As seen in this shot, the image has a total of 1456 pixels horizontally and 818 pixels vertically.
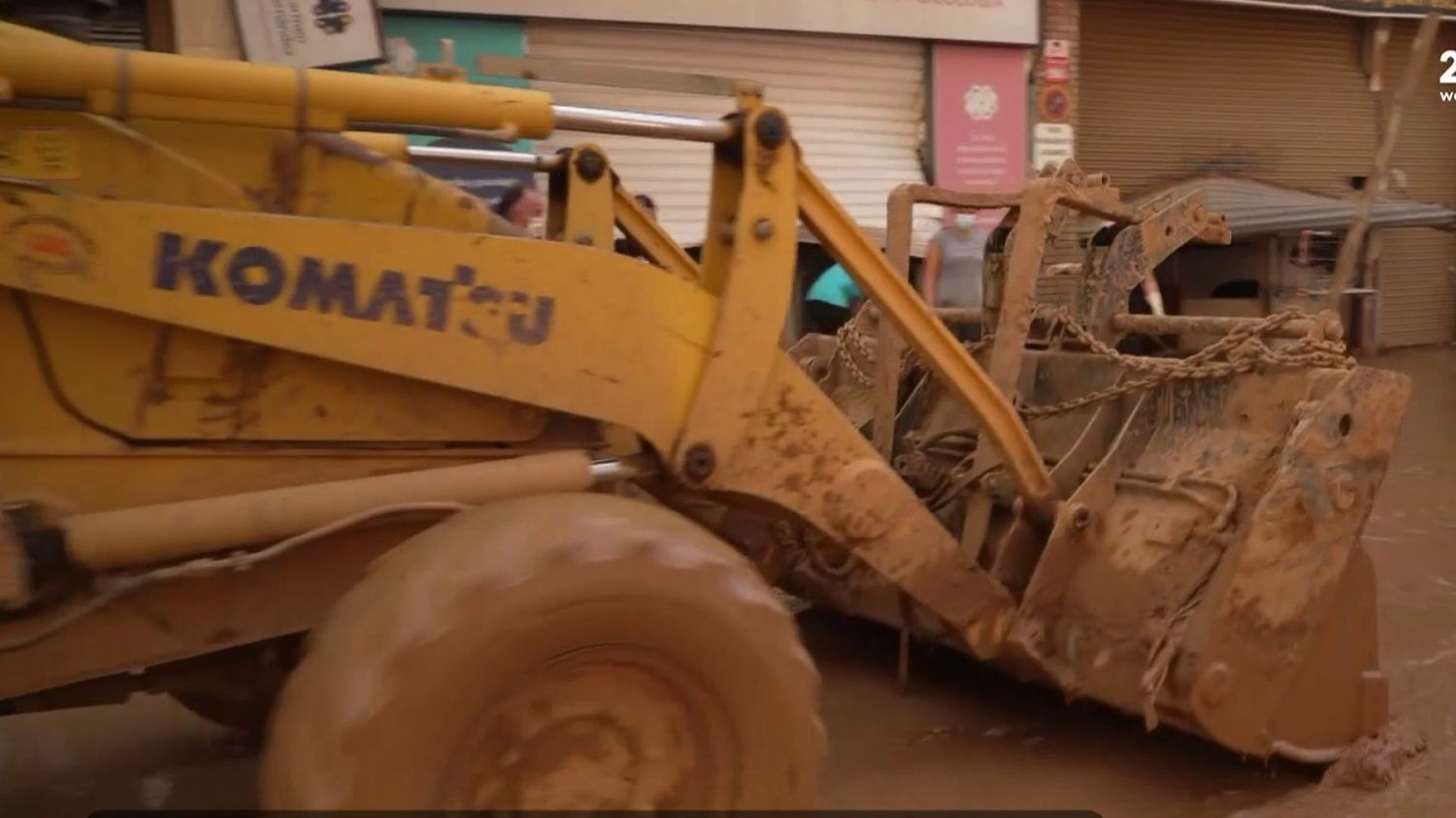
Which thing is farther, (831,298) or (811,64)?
(811,64)

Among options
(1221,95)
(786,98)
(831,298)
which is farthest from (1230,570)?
(1221,95)

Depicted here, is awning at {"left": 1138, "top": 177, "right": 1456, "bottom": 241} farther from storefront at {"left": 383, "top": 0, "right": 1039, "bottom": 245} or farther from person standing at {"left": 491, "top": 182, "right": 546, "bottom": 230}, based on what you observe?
person standing at {"left": 491, "top": 182, "right": 546, "bottom": 230}

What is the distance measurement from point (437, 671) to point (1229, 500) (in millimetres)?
2088

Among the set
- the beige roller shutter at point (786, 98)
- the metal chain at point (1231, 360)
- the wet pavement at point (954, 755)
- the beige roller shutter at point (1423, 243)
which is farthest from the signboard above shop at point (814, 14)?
the beige roller shutter at point (1423, 243)

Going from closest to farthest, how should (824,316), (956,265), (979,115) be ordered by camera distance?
(956,265), (824,316), (979,115)

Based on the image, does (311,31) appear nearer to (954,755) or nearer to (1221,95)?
(954,755)

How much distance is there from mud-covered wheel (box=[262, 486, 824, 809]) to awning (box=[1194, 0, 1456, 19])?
→ 34.9 feet

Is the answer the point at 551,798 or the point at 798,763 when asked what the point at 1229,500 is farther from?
the point at 551,798

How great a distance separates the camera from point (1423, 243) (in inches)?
544

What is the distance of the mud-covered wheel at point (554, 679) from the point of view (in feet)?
6.39

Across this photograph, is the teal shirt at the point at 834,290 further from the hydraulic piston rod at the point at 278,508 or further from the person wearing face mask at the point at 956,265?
the hydraulic piston rod at the point at 278,508

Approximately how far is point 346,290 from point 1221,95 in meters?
11.2

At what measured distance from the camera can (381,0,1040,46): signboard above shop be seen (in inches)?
312

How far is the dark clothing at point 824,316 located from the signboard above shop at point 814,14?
7.30ft
